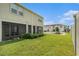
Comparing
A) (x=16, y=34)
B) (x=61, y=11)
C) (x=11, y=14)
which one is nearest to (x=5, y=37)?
(x=16, y=34)

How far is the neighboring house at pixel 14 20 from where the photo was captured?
9.83 metres

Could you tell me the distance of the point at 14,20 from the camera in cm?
1085

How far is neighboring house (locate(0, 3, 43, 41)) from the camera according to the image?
9.83 metres

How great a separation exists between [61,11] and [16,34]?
11.6 ft

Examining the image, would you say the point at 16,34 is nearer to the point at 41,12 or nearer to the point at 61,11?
the point at 41,12

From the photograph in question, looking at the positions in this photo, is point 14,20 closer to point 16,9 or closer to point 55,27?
point 16,9

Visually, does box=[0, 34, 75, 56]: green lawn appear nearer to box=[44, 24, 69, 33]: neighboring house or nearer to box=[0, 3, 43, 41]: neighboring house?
box=[44, 24, 69, 33]: neighboring house

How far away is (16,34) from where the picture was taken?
1069 cm

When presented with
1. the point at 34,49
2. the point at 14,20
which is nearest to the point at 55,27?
the point at 14,20

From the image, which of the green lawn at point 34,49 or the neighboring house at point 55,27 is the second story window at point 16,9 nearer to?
the neighboring house at point 55,27

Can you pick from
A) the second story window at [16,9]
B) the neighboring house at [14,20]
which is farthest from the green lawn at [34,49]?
the second story window at [16,9]

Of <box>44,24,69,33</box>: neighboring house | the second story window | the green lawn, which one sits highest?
the second story window

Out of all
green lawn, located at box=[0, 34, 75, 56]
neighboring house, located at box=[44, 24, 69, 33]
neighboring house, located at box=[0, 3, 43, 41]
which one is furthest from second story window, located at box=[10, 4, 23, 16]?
green lawn, located at box=[0, 34, 75, 56]

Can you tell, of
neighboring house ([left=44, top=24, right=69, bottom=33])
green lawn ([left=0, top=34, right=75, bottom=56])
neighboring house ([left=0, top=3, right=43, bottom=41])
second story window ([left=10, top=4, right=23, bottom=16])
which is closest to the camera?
green lawn ([left=0, top=34, right=75, bottom=56])
